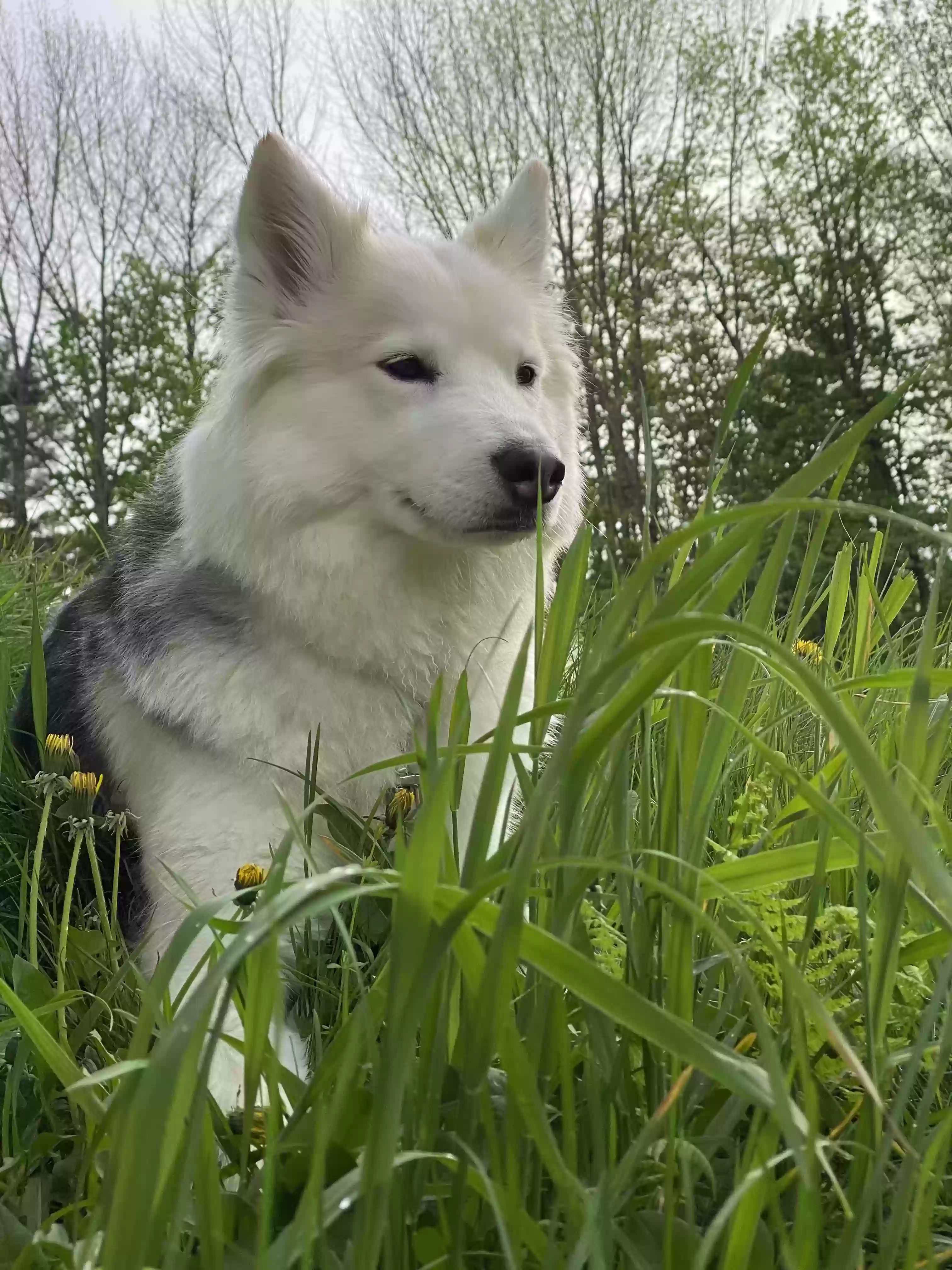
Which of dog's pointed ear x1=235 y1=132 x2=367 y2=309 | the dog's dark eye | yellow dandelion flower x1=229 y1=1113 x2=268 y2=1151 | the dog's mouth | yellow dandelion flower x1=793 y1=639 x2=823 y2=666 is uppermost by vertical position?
dog's pointed ear x1=235 y1=132 x2=367 y2=309

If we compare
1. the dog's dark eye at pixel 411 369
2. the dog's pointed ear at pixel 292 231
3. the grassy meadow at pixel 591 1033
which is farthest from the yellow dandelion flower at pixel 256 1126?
the dog's pointed ear at pixel 292 231

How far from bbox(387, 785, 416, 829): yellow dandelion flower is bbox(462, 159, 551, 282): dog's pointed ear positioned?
→ 1697mm

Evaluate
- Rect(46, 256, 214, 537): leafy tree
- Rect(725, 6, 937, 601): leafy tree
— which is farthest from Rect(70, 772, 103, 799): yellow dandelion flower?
Rect(46, 256, 214, 537): leafy tree

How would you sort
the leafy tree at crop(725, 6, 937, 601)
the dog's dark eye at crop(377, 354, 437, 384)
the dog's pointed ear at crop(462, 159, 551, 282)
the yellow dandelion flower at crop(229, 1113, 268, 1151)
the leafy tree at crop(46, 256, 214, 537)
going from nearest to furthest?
the yellow dandelion flower at crop(229, 1113, 268, 1151)
the dog's dark eye at crop(377, 354, 437, 384)
the dog's pointed ear at crop(462, 159, 551, 282)
the leafy tree at crop(725, 6, 937, 601)
the leafy tree at crop(46, 256, 214, 537)

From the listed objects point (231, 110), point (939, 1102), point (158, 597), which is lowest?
point (939, 1102)

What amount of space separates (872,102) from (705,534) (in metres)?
17.3

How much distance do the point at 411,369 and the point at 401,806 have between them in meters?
1.18

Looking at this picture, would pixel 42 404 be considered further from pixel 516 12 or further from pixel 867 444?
pixel 867 444

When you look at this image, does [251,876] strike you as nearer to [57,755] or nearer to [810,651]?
[57,755]

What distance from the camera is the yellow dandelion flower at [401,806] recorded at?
150 centimetres

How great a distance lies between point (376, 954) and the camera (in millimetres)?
1590

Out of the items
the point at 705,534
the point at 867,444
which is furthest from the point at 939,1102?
the point at 867,444

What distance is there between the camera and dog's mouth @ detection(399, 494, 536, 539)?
2062 mm

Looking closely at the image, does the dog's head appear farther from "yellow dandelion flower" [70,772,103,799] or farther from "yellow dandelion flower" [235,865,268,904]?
"yellow dandelion flower" [235,865,268,904]
